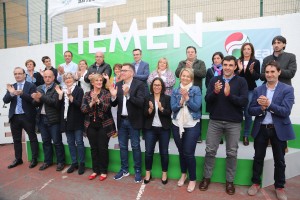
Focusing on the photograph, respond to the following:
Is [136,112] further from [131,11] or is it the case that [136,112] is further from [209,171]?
[131,11]

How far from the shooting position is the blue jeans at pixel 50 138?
4.19 m

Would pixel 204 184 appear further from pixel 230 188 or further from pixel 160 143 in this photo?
pixel 160 143

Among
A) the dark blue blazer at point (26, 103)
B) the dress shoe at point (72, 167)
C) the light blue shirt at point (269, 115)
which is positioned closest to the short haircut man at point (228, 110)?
the light blue shirt at point (269, 115)

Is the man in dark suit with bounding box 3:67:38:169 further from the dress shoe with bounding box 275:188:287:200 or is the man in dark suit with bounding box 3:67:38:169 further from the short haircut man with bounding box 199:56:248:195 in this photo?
the dress shoe with bounding box 275:188:287:200

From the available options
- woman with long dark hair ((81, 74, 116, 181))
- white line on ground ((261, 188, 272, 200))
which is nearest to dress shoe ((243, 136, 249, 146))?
white line on ground ((261, 188, 272, 200))

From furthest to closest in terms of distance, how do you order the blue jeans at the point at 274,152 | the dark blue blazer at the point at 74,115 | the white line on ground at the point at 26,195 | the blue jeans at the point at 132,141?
the dark blue blazer at the point at 74,115 < the blue jeans at the point at 132,141 < the white line on ground at the point at 26,195 < the blue jeans at the point at 274,152

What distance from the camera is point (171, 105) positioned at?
3363 mm

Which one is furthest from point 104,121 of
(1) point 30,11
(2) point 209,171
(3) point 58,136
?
(1) point 30,11

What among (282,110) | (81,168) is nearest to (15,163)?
(81,168)

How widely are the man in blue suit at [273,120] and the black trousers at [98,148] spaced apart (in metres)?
2.26

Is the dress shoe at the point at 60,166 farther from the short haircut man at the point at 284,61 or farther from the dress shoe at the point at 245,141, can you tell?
the short haircut man at the point at 284,61

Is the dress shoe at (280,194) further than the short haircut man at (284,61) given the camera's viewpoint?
No

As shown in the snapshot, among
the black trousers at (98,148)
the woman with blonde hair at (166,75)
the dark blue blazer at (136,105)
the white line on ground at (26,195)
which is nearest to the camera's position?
the white line on ground at (26,195)

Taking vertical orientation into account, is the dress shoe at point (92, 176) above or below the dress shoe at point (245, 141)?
below
